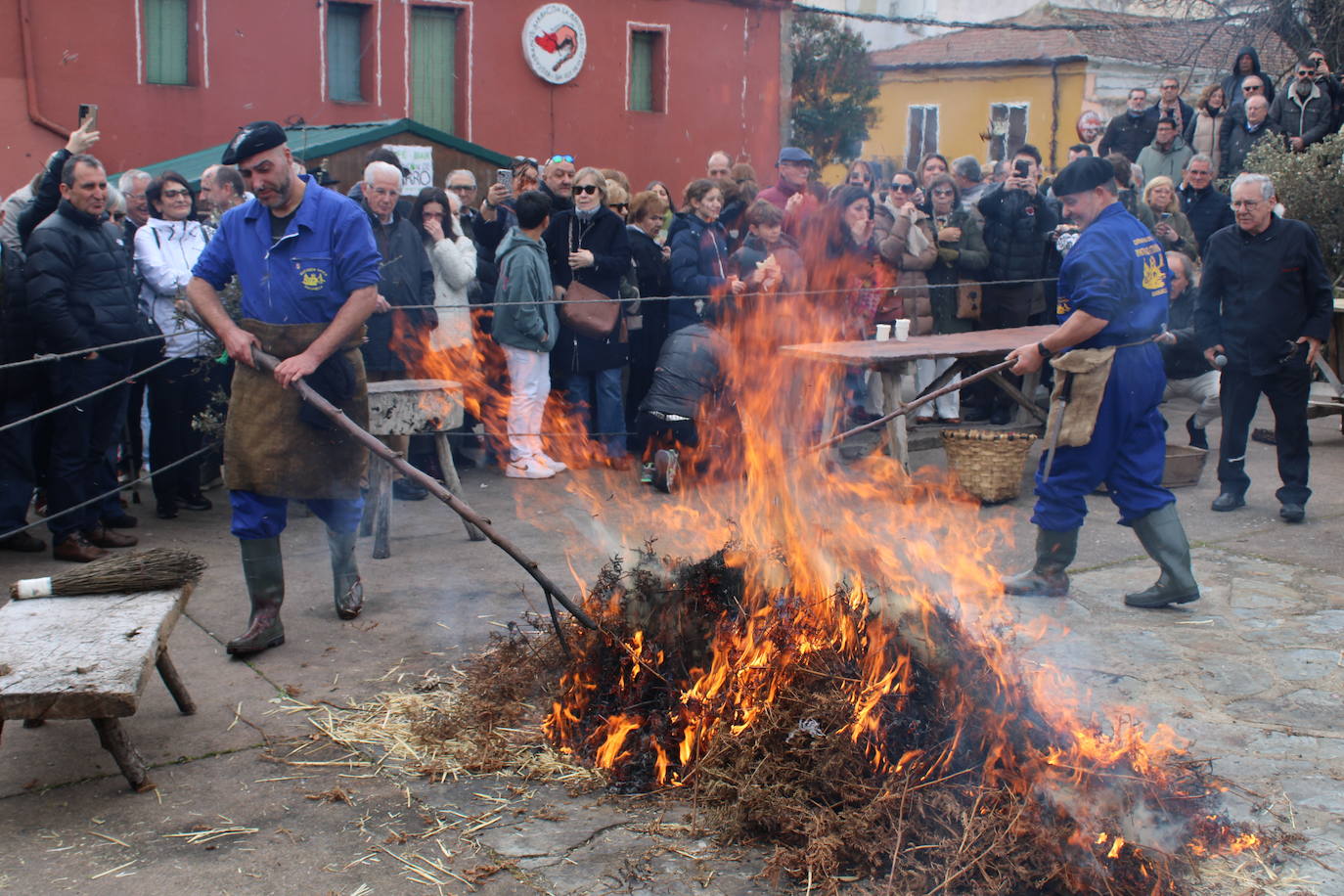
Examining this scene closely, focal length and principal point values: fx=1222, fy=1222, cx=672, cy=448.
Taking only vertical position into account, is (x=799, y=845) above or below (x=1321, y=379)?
below

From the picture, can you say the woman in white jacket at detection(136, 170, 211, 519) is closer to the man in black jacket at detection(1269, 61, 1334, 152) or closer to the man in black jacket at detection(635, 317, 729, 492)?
the man in black jacket at detection(635, 317, 729, 492)

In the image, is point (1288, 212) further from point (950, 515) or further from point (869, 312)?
point (950, 515)

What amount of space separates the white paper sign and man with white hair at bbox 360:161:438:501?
4.64 meters

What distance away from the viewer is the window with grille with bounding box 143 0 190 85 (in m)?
16.8

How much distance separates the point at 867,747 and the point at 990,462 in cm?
484

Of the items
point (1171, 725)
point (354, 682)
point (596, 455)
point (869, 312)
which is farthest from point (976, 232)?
point (354, 682)

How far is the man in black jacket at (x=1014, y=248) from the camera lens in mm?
10898

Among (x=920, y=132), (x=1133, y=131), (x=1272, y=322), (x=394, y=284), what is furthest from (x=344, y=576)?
(x=920, y=132)

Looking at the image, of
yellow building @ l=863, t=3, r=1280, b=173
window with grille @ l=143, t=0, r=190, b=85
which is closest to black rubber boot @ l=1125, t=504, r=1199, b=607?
window with grille @ l=143, t=0, r=190, b=85

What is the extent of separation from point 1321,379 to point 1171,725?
7.71m

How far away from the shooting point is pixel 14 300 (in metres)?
6.75

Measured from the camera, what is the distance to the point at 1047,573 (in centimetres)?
630

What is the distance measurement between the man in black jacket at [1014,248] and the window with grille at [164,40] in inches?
471

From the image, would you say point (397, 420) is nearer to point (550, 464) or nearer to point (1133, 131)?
point (550, 464)
